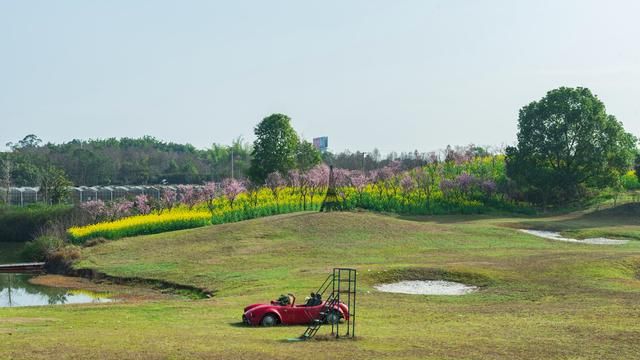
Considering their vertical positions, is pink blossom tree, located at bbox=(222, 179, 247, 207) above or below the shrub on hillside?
above

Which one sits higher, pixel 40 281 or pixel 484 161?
pixel 484 161

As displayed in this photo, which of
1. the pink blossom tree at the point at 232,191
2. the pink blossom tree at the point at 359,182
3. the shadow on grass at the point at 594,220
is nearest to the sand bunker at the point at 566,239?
the shadow on grass at the point at 594,220

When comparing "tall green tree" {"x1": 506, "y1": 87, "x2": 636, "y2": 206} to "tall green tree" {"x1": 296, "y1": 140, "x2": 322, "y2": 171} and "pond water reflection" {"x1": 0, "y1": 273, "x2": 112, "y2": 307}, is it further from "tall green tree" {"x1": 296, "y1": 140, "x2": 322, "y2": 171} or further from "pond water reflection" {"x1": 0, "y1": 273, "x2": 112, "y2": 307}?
"pond water reflection" {"x1": 0, "y1": 273, "x2": 112, "y2": 307}

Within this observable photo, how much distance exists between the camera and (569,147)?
71.0m

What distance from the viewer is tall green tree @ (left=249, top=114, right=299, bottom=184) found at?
78.5 meters

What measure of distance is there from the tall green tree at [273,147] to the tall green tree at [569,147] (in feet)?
71.7

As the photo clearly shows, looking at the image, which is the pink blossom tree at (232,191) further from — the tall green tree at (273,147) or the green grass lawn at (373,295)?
the green grass lawn at (373,295)

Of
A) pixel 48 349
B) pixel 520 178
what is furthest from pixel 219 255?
pixel 520 178

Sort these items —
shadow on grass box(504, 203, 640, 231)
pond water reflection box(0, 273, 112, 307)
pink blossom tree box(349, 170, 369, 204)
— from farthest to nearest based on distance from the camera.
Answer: pink blossom tree box(349, 170, 369, 204), shadow on grass box(504, 203, 640, 231), pond water reflection box(0, 273, 112, 307)

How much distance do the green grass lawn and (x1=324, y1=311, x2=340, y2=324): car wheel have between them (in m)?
0.81

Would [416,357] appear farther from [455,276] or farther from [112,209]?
[112,209]

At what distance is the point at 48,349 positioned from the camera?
16.3 m

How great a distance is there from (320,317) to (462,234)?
31.8 m

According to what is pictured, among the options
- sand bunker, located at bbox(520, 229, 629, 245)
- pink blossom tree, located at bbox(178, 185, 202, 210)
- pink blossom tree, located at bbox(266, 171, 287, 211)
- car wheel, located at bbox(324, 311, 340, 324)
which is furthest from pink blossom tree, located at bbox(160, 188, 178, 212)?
car wheel, located at bbox(324, 311, 340, 324)
